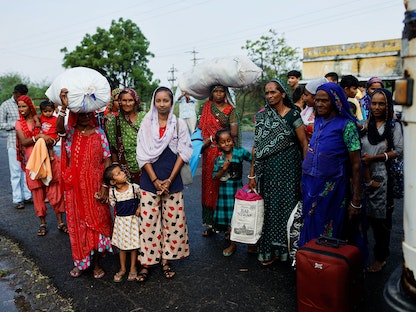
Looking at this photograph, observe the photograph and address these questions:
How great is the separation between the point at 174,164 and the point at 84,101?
40.2 inches

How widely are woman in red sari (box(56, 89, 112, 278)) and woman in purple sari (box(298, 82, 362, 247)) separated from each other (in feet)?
6.53

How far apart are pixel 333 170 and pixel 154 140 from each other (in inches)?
64.7

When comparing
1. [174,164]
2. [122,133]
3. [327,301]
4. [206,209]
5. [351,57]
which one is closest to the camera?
[327,301]

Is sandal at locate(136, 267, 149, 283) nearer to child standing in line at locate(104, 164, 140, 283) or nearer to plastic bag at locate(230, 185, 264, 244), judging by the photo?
child standing in line at locate(104, 164, 140, 283)

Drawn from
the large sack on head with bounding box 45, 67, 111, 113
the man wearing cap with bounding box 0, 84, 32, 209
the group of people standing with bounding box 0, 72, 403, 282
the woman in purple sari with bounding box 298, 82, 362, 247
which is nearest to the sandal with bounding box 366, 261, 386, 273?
the group of people standing with bounding box 0, 72, 403, 282

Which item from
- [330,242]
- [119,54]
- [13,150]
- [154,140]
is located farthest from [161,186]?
[119,54]

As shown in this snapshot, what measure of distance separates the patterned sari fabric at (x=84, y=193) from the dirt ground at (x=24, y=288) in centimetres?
40

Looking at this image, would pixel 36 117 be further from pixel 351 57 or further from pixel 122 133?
pixel 351 57

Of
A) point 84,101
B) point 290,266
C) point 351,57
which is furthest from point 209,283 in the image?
point 351,57

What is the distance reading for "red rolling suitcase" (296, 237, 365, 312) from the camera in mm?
2662

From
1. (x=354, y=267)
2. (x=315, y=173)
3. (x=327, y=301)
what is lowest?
(x=327, y=301)

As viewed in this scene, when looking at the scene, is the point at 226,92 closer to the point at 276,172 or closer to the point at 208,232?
the point at 276,172

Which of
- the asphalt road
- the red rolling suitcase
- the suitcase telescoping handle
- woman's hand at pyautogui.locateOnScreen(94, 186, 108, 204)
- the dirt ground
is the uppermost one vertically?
woman's hand at pyautogui.locateOnScreen(94, 186, 108, 204)

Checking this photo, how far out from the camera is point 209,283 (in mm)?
3742
